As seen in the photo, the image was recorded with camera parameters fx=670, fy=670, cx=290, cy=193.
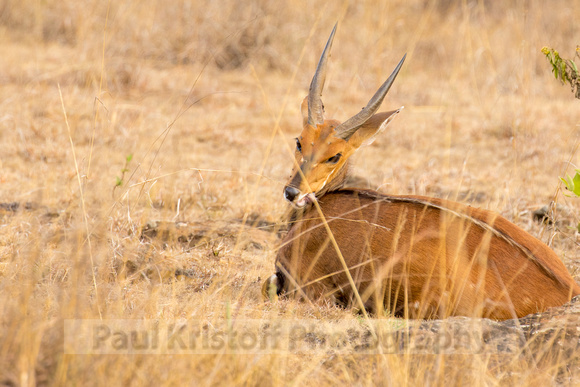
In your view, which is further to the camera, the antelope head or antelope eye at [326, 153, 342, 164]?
antelope eye at [326, 153, 342, 164]

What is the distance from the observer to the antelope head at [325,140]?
Answer: 4.50 meters

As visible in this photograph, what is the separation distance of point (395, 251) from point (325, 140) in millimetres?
1006

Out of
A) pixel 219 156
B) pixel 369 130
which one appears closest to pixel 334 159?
pixel 369 130

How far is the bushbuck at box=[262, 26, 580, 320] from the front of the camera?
12.5 feet

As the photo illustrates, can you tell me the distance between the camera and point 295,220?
469cm

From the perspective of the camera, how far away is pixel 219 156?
7898mm

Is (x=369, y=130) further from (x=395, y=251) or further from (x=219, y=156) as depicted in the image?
(x=219, y=156)

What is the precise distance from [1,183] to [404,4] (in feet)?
30.8

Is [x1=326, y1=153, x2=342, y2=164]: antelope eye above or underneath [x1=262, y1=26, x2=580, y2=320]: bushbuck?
above

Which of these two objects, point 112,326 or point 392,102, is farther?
point 392,102

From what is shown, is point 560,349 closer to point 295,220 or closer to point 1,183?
point 295,220

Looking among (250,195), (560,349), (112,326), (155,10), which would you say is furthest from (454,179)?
(155,10)

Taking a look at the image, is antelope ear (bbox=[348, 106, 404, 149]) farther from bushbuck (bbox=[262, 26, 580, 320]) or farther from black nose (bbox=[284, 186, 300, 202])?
black nose (bbox=[284, 186, 300, 202])

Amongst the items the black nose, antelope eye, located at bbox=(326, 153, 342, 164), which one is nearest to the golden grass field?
the black nose
